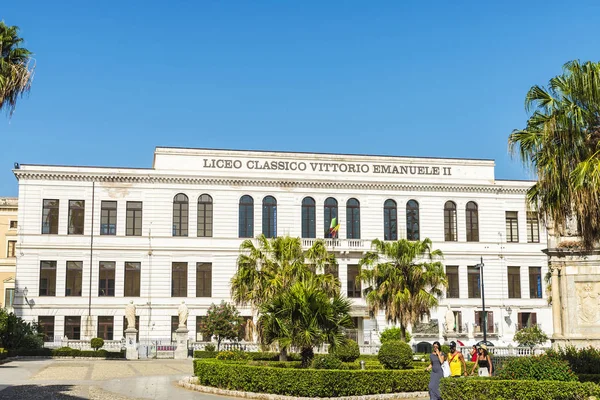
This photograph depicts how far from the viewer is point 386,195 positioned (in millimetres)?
59438

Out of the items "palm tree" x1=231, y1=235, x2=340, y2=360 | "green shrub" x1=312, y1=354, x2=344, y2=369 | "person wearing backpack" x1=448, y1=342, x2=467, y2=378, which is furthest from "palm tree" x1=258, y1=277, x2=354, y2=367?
"palm tree" x1=231, y1=235, x2=340, y2=360

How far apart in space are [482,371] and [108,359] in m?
24.8

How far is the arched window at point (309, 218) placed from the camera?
58188 millimetres

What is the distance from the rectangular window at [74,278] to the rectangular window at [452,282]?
2710 cm

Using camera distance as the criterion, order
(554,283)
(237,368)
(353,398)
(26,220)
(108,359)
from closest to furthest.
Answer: (353,398) → (237,368) → (554,283) → (108,359) → (26,220)

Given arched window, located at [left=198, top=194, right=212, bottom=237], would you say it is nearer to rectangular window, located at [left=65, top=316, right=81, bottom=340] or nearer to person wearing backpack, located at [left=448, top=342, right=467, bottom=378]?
rectangular window, located at [left=65, top=316, right=81, bottom=340]

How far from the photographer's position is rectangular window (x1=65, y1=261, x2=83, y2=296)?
A: 54656 mm

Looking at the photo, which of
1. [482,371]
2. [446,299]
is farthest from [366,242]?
[482,371]

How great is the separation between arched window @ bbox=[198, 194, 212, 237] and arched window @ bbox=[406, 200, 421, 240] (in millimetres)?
15028

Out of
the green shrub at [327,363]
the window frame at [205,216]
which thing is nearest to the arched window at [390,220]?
the window frame at [205,216]

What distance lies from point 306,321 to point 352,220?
3318 cm

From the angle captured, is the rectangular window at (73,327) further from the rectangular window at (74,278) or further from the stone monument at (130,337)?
the stone monument at (130,337)

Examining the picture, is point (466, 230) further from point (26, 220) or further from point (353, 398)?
point (353, 398)

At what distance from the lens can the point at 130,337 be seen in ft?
155
